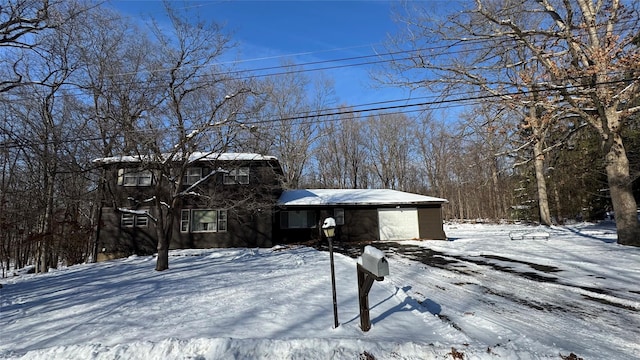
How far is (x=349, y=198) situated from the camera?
66.2 feet

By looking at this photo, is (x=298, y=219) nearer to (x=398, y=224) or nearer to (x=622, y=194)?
(x=398, y=224)

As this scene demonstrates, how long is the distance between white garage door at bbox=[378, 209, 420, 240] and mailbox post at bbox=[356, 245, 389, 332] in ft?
50.9

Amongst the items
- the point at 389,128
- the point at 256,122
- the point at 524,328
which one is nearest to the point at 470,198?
the point at 389,128

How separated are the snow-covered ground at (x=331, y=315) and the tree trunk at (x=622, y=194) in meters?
2.18

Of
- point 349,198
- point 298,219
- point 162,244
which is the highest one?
point 349,198

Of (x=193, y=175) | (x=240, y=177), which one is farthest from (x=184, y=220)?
(x=240, y=177)

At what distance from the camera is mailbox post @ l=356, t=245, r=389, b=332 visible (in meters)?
3.88

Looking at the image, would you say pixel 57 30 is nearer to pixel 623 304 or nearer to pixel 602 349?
pixel 602 349

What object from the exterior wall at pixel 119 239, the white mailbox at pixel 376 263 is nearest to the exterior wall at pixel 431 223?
the exterior wall at pixel 119 239

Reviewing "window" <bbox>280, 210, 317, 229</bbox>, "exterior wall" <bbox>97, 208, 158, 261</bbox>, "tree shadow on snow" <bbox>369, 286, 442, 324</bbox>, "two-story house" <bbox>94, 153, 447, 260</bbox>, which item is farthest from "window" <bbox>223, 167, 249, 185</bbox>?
"tree shadow on snow" <bbox>369, 286, 442, 324</bbox>

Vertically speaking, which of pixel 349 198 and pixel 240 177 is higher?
pixel 240 177

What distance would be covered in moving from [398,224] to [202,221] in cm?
1140

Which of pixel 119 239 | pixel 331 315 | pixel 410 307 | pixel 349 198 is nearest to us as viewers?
pixel 331 315

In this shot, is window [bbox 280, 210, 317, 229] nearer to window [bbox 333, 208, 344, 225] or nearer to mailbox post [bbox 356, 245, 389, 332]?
window [bbox 333, 208, 344, 225]
